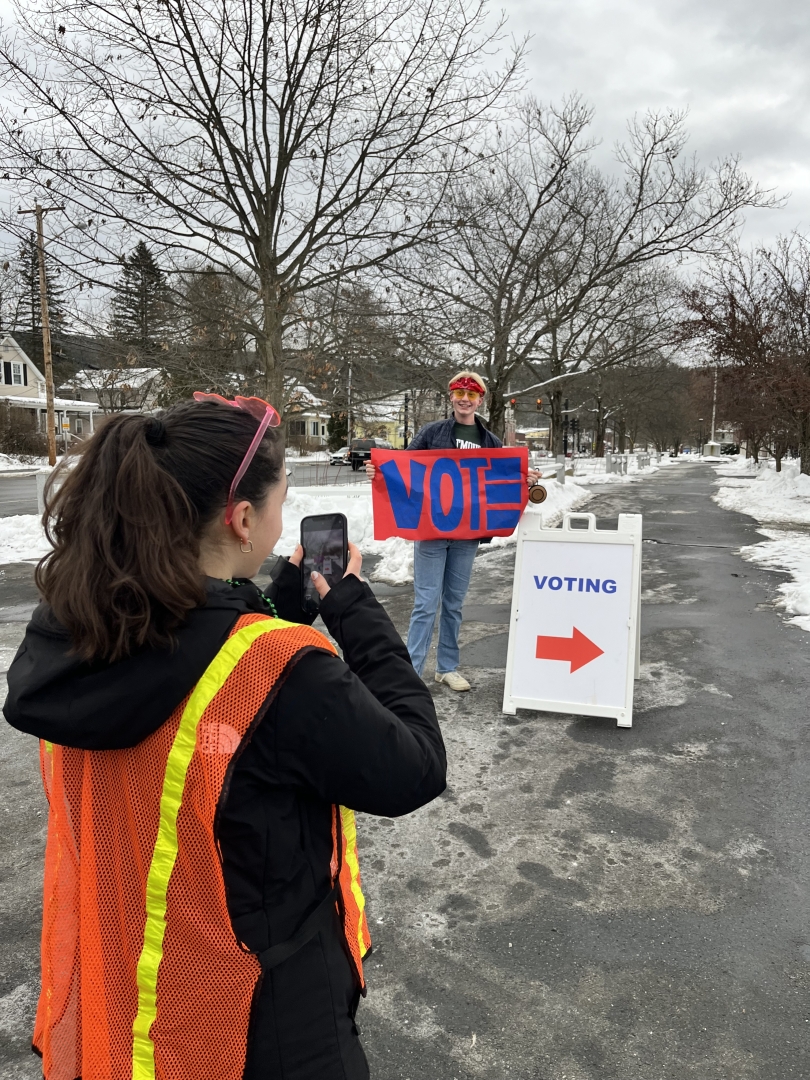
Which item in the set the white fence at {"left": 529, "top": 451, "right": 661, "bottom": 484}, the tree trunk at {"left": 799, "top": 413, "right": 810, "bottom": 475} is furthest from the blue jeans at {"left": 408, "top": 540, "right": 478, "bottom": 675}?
the tree trunk at {"left": 799, "top": 413, "right": 810, "bottom": 475}

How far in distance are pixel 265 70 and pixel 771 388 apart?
14.7 m

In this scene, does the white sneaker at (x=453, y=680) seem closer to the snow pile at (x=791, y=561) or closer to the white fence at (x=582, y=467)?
the snow pile at (x=791, y=561)

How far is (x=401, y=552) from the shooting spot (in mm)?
10539

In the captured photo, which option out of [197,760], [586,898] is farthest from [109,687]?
[586,898]

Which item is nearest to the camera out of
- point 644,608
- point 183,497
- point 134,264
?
point 183,497

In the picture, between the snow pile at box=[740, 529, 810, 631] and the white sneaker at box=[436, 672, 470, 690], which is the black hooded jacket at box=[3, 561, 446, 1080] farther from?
the snow pile at box=[740, 529, 810, 631]

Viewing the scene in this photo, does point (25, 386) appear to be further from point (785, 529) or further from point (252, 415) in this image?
point (252, 415)

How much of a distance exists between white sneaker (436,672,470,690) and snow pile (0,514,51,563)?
7.54 m

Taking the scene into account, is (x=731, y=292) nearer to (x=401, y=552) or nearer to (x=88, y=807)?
(x=401, y=552)

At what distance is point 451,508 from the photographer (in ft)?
17.0

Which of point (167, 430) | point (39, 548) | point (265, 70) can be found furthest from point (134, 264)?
point (167, 430)

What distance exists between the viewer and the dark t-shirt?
5.34m

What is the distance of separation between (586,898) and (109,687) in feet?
8.46

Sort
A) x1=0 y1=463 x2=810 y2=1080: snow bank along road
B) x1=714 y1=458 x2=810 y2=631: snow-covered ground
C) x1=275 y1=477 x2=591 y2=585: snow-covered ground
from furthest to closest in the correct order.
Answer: x1=275 y1=477 x2=591 y2=585: snow-covered ground < x1=714 y1=458 x2=810 y2=631: snow-covered ground < x1=0 y1=463 x2=810 y2=1080: snow bank along road
